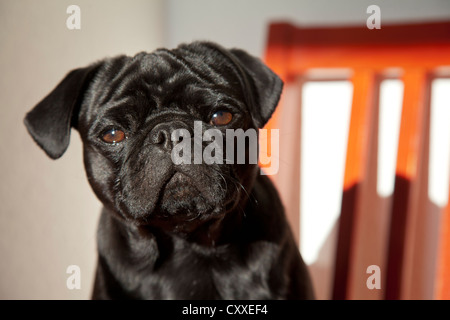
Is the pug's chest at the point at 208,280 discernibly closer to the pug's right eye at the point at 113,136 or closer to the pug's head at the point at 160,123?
the pug's head at the point at 160,123

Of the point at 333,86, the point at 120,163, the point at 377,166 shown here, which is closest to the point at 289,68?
the point at 333,86

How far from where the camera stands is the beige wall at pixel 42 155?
0.99 metres

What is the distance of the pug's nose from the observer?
0.79 meters

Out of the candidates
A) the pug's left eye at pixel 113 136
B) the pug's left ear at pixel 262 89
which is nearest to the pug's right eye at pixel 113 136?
the pug's left eye at pixel 113 136

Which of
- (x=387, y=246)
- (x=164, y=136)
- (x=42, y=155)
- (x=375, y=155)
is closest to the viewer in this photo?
(x=164, y=136)

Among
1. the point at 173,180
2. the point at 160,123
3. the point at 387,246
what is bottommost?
the point at 387,246

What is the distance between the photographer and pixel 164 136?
2.61ft

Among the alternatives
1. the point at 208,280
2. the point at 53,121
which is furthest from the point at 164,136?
the point at 208,280

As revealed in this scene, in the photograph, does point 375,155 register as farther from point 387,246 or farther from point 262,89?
point 262,89

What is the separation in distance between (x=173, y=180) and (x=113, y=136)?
16 cm

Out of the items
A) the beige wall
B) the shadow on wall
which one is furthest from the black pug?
the shadow on wall

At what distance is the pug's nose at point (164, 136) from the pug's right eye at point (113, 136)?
9cm

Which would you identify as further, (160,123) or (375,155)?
(375,155)

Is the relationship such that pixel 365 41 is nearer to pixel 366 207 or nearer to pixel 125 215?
pixel 366 207
